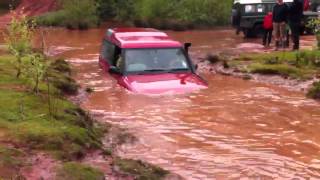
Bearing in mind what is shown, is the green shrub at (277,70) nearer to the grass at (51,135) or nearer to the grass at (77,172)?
the grass at (51,135)

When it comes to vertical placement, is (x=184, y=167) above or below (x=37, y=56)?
below

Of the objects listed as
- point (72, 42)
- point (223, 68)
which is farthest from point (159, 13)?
point (223, 68)

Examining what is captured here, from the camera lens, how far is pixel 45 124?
787cm

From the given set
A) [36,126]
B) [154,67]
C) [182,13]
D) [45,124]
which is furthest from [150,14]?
[36,126]

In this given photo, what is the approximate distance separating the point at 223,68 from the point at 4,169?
36.2 feet

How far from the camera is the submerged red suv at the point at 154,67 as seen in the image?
11492 millimetres

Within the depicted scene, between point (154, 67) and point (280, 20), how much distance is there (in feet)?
26.6

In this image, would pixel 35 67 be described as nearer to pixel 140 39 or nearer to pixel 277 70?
pixel 140 39

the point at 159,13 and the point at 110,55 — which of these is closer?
the point at 110,55

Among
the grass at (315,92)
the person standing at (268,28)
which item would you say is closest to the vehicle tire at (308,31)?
the person standing at (268,28)

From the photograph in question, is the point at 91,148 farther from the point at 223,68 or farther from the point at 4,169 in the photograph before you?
the point at 223,68

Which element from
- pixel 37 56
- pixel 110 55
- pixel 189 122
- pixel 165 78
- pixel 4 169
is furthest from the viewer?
pixel 110 55

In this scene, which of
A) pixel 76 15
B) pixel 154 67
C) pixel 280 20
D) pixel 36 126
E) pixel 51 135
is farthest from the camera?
pixel 76 15

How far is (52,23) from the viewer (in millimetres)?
35250
